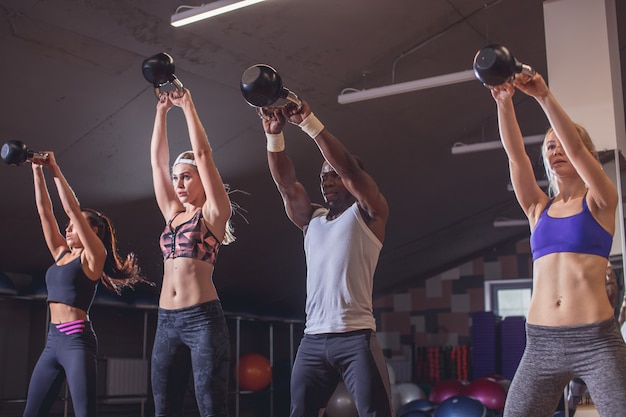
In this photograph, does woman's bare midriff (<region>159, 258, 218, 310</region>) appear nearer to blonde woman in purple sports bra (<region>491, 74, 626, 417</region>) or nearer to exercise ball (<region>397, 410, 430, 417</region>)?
blonde woman in purple sports bra (<region>491, 74, 626, 417</region>)

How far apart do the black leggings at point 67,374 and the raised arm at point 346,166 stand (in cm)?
149

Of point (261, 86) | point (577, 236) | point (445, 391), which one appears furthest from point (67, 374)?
point (445, 391)

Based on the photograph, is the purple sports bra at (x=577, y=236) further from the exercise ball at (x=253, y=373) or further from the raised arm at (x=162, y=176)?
the exercise ball at (x=253, y=373)

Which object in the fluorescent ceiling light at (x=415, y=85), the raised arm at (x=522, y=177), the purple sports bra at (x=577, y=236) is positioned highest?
the fluorescent ceiling light at (x=415, y=85)

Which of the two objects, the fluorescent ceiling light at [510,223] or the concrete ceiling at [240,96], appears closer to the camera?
the concrete ceiling at [240,96]

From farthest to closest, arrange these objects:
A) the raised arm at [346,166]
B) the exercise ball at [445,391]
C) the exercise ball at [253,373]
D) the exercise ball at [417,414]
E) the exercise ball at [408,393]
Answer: the exercise ball at [408,393]
the exercise ball at [253,373]
the exercise ball at [445,391]
the exercise ball at [417,414]
the raised arm at [346,166]

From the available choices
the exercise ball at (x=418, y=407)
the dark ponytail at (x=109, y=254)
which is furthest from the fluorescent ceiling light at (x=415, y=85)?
the exercise ball at (x=418, y=407)

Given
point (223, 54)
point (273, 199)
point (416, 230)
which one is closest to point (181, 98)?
point (223, 54)

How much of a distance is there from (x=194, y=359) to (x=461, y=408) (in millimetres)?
4274

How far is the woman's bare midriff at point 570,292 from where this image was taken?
2.08 m

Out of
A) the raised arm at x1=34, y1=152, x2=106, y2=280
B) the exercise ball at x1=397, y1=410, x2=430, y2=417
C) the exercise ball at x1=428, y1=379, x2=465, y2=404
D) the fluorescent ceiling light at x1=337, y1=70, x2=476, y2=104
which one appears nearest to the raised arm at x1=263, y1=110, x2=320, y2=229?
the raised arm at x1=34, y1=152, x2=106, y2=280

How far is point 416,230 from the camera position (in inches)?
383

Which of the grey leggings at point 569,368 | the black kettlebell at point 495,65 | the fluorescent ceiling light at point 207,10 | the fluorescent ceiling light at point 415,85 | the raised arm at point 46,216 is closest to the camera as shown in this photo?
the black kettlebell at point 495,65

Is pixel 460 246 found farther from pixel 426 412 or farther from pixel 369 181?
pixel 369 181
